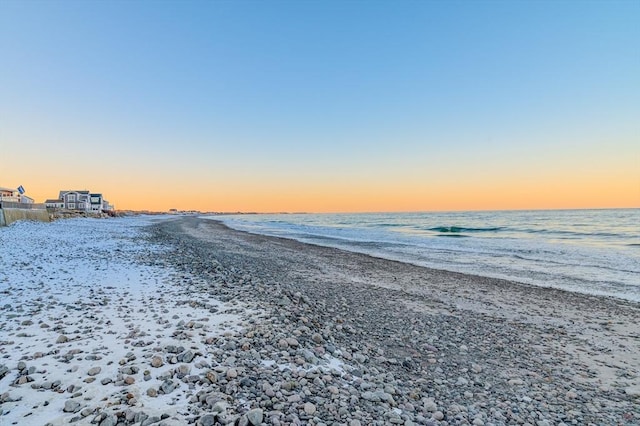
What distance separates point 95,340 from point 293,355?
321 cm

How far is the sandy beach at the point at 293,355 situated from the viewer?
159 inches

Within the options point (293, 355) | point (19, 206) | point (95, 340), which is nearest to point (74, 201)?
point (19, 206)

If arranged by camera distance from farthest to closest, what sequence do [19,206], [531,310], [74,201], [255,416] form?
[74,201] → [19,206] → [531,310] → [255,416]

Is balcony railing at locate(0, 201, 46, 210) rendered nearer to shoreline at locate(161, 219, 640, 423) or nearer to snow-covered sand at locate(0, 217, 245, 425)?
snow-covered sand at locate(0, 217, 245, 425)

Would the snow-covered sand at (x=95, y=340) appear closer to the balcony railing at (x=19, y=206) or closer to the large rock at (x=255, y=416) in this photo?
the large rock at (x=255, y=416)

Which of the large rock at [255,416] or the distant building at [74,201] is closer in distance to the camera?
the large rock at [255,416]

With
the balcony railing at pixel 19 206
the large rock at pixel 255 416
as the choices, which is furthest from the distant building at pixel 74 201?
the large rock at pixel 255 416

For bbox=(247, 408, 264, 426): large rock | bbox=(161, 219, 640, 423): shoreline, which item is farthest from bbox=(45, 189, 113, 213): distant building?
bbox=(247, 408, 264, 426): large rock

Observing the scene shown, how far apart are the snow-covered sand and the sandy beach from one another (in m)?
0.02

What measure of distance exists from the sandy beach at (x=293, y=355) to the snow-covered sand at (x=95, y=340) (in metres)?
0.02

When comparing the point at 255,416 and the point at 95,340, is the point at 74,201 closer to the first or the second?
the point at 95,340

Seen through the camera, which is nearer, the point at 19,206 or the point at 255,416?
the point at 255,416

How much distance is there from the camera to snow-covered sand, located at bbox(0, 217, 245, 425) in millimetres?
3865

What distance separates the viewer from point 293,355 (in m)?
5.50
